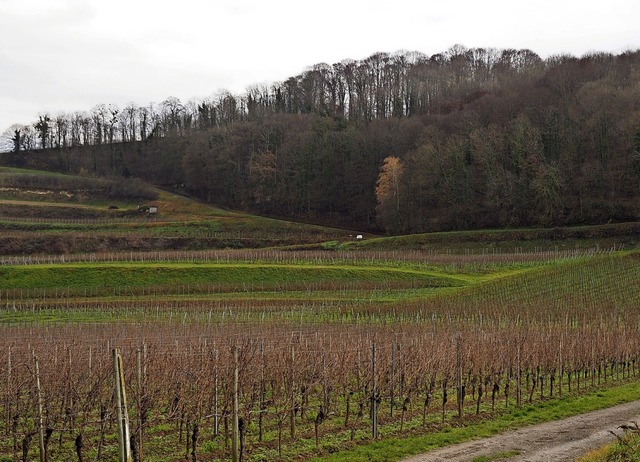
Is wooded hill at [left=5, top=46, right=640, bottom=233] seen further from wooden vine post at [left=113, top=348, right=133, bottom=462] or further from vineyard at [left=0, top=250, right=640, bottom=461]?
wooden vine post at [left=113, top=348, right=133, bottom=462]

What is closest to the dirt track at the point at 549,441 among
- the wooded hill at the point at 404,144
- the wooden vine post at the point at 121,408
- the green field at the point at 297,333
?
the green field at the point at 297,333

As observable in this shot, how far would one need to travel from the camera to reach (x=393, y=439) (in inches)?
631

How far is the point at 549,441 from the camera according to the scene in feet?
51.0

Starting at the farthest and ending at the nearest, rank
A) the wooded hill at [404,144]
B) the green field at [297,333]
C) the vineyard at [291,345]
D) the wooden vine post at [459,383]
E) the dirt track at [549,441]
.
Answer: the wooded hill at [404,144] < the wooden vine post at [459,383] < the green field at [297,333] < the vineyard at [291,345] < the dirt track at [549,441]

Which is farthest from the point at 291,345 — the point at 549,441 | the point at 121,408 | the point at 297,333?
the point at 297,333

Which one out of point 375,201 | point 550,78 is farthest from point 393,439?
point 550,78

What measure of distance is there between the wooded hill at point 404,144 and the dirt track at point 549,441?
173 feet

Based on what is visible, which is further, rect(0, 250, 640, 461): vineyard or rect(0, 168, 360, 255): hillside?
rect(0, 168, 360, 255): hillside

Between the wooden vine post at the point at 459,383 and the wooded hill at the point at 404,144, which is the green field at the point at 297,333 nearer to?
the wooden vine post at the point at 459,383

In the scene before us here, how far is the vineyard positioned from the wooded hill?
15427 mm

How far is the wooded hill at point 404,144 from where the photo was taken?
70938mm

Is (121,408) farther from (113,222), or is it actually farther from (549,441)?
(113,222)

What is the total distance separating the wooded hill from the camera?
70.9 m

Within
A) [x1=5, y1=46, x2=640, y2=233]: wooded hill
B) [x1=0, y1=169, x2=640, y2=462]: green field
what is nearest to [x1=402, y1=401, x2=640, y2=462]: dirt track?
[x1=0, y1=169, x2=640, y2=462]: green field
